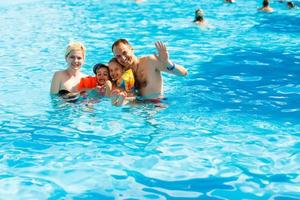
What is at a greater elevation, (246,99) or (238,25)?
(238,25)

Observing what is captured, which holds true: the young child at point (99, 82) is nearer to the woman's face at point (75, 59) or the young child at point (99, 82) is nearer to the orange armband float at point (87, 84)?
the orange armband float at point (87, 84)

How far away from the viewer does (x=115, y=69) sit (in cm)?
618

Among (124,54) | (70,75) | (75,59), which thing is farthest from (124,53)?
(70,75)

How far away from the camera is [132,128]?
221 inches

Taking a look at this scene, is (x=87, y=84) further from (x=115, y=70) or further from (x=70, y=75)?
(x=115, y=70)

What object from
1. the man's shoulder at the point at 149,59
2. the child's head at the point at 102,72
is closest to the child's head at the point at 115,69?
the child's head at the point at 102,72

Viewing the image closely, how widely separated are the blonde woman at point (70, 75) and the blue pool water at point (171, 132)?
0.31 metres

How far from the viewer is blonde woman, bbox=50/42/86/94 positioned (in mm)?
6463

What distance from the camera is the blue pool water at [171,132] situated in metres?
4.16

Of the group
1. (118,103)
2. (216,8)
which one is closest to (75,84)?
(118,103)

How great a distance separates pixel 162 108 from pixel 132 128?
2.50ft

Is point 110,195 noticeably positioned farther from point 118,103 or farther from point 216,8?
point 216,8

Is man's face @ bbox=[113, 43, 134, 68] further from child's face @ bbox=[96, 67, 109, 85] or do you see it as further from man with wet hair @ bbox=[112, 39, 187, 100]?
child's face @ bbox=[96, 67, 109, 85]

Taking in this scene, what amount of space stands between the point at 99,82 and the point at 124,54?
687mm
